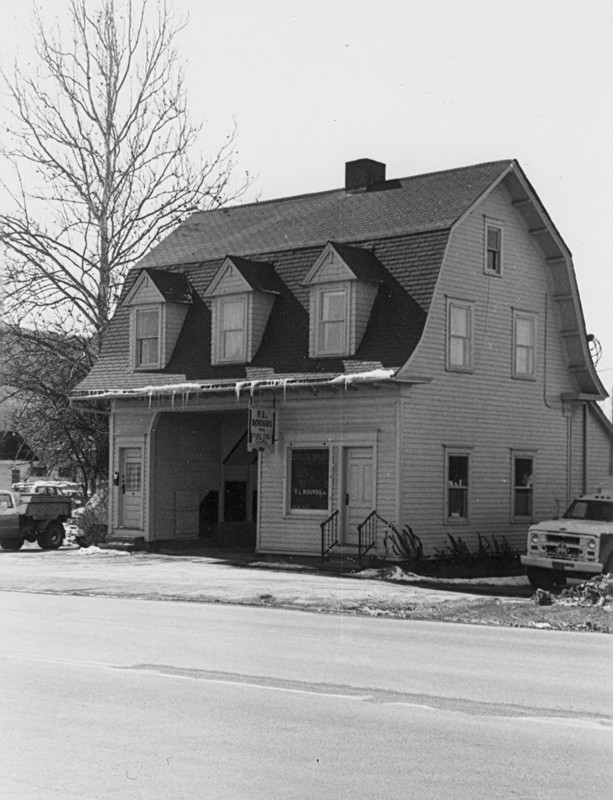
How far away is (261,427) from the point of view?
26.7m

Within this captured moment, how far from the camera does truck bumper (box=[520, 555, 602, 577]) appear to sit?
68.9 ft

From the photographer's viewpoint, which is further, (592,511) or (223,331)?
(223,331)

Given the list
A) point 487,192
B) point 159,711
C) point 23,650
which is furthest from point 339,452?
point 159,711

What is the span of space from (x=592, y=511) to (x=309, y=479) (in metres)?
6.67

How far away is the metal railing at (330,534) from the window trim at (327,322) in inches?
136

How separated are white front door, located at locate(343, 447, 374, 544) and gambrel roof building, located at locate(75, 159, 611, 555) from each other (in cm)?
4

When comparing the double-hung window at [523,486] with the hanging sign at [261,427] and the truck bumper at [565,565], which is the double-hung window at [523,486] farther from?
the truck bumper at [565,565]

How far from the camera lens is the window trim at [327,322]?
2633 cm

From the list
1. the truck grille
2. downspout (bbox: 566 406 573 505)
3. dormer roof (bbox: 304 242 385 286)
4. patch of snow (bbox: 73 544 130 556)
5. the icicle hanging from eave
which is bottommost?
patch of snow (bbox: 73 544 130 556)

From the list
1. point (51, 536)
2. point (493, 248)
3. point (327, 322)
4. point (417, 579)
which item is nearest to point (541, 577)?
point (417, 579)

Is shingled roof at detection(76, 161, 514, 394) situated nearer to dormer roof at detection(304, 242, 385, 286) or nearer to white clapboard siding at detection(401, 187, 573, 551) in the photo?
dormer roof at detection(304, 242, 385, 286)

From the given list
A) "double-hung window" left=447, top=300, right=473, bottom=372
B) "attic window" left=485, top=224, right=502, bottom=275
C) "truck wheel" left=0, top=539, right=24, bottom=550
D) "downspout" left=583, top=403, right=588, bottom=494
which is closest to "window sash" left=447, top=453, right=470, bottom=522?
"double-hung window" left=447, top=300, right=473, bottom=372

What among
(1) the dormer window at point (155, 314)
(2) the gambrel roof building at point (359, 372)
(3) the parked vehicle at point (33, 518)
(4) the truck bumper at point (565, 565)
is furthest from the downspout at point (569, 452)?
(3) the parked vehicle at point (33, 518)

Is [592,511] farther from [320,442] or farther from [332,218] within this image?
[332,218]
